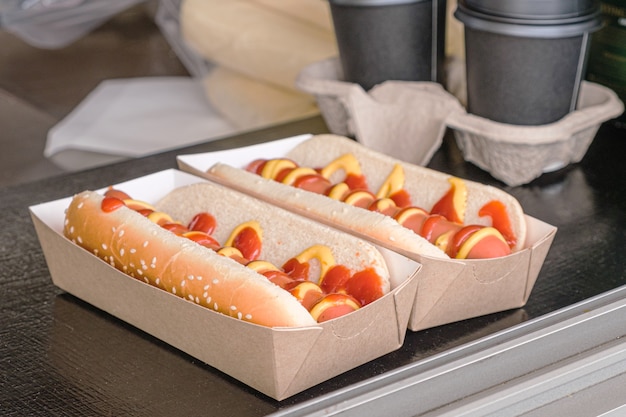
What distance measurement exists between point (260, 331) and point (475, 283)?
1.18ft

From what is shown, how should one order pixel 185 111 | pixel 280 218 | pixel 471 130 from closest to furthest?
pixel 280 218 < pixel 471 130 < pixel 185 111

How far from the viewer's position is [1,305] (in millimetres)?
1422

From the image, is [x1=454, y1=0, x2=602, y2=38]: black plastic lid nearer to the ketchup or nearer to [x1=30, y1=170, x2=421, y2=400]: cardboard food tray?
[x1=30, y1=170, x2=421, y2=400]: cardboard food tray

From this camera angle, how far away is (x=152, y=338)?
4.22 ft

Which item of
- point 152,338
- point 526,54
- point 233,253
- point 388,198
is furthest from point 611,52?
point 152,338

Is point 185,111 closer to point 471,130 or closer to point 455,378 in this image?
point 471,130

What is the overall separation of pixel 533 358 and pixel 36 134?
4137mm

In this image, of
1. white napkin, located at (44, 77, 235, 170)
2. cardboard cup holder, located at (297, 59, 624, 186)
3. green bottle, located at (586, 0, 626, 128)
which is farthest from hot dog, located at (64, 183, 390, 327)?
white napkin, located at (44, 77, 235, 170)

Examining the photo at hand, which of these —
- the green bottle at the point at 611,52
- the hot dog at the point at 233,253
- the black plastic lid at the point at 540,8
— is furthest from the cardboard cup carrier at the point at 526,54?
the hot dog at the point at 233,253

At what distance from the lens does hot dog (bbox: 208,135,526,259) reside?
1306 millimetres

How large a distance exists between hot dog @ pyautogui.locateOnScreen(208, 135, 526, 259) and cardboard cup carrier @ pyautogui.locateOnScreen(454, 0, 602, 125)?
1.07ft

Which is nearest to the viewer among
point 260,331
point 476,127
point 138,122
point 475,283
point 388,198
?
point 260,331

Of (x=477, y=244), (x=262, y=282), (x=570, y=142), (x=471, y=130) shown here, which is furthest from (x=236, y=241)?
(x=570, y=142)

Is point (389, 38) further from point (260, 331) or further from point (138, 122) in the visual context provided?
Answer: point (138, 122)
